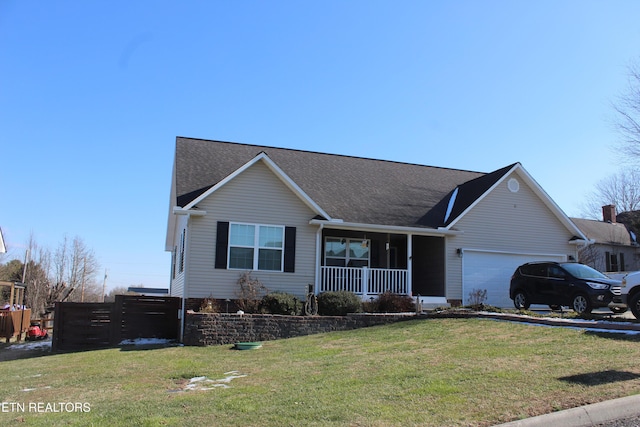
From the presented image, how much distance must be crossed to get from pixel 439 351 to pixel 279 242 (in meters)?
8.36

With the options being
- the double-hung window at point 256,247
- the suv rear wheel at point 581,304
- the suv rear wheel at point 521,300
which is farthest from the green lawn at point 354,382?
the suv rear wheel at point 521,300

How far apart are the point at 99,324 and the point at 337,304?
713 centimetres

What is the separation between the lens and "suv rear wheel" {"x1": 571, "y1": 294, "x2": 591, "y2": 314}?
14.5 metres

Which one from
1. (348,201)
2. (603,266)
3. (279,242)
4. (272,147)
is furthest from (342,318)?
(603,266)

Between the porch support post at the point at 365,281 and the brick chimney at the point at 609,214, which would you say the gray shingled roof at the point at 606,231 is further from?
the porch support post at the point at 365,281

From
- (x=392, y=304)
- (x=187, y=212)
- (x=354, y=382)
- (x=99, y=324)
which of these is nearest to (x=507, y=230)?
(x=392, y=304)

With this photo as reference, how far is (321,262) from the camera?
61.7ft

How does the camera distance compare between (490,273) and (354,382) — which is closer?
(354,382)

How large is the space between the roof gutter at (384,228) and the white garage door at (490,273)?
130 cm

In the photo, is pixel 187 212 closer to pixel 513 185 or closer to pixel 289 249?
pixel 289 249

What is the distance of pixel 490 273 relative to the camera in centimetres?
1953

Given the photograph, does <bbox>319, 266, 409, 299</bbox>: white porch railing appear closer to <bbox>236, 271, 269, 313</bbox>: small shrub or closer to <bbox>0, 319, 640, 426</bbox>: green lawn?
<bbox>236, 271, 269, 313</bbox>: small shrub

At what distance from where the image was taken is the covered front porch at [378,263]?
58.4ft

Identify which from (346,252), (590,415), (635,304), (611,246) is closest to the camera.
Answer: (590,415)
